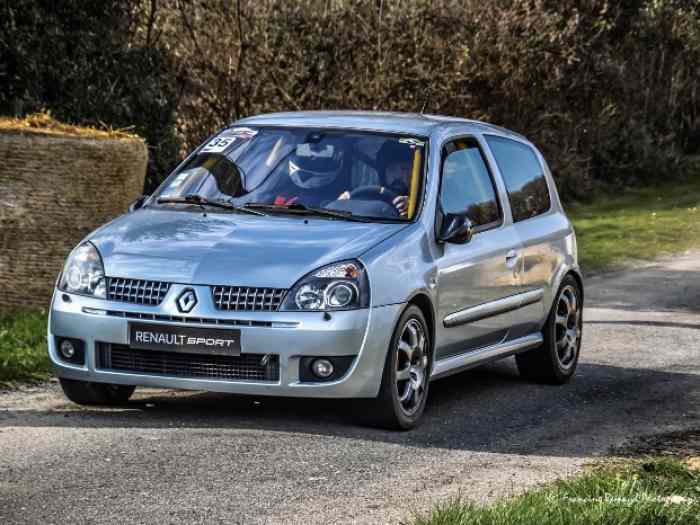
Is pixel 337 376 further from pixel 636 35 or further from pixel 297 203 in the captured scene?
pixel 636 35

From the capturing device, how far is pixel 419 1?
2458cm

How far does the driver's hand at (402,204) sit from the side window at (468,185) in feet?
1.03

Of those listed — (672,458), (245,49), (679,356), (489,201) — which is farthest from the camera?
(245,49)

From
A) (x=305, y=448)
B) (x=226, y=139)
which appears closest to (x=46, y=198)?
(x=226, y=139)

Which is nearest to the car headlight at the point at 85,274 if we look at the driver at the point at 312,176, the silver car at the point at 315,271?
the silver car at the point at 315,271

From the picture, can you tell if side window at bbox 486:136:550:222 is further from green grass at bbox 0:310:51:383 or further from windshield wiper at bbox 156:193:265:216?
green grass at bbox 0:310:51:383

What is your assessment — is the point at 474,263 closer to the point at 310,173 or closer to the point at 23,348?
the point at 310,173

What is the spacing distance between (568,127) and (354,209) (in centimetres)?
1895

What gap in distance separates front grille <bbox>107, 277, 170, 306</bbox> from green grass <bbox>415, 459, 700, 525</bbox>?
2279 mm

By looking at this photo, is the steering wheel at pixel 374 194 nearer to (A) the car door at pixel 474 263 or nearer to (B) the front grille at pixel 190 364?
(A) the car door at pixel 474 263

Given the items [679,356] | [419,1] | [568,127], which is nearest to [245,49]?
[419,1]

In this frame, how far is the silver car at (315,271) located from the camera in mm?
8883

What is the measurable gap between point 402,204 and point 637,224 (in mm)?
15339

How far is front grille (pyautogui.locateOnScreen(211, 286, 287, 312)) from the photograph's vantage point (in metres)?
8.84
